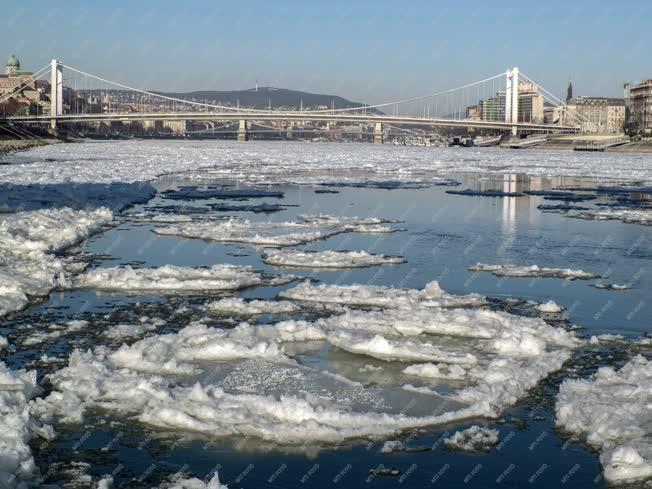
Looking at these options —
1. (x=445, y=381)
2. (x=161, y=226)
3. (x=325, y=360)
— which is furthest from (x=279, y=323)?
(x=161, y=226)

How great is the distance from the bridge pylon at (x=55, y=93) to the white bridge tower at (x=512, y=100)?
46298mm

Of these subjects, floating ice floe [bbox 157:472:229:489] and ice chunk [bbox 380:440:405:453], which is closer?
floating ice floe [bbox 157:472:229:489]

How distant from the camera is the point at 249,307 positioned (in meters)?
6.58

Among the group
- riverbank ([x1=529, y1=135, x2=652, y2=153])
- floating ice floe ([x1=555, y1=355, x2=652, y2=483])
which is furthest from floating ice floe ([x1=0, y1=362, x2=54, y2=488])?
riverbank ([x1=529, y1=135, x2=652, y2=153])

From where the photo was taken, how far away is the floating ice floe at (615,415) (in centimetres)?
369

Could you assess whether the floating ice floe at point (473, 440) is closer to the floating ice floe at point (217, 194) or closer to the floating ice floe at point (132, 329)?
the floating ice floe at point (132, 329)

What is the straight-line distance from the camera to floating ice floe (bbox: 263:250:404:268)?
876 cm

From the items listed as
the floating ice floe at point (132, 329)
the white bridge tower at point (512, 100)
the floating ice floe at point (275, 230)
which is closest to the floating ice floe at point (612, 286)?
Answer: the floating ice floe at point (275, 230)

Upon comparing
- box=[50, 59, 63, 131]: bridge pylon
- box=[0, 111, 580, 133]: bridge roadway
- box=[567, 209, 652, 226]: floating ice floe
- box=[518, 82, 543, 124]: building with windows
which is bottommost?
box=[567, 209, 652, 226]: floating ice floe

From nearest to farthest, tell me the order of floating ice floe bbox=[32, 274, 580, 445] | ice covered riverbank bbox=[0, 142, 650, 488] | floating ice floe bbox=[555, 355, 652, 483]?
floating ice floe bbox=[555, 355, 652, 483] < ice covered riverbank bbox=[0, 142, 650, 488] < floating ice floe bbox=[32, 274, 580, 445]

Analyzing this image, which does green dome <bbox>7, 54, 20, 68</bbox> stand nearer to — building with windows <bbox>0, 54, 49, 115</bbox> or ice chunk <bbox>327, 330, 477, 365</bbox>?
building with windows <bbox>0, 54, 49, 115</bbox>

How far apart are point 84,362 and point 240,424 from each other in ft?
4.05

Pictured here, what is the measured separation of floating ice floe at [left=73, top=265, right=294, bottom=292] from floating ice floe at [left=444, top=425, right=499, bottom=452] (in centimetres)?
374

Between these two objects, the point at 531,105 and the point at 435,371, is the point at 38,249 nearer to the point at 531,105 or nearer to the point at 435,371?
the point at 435,371
